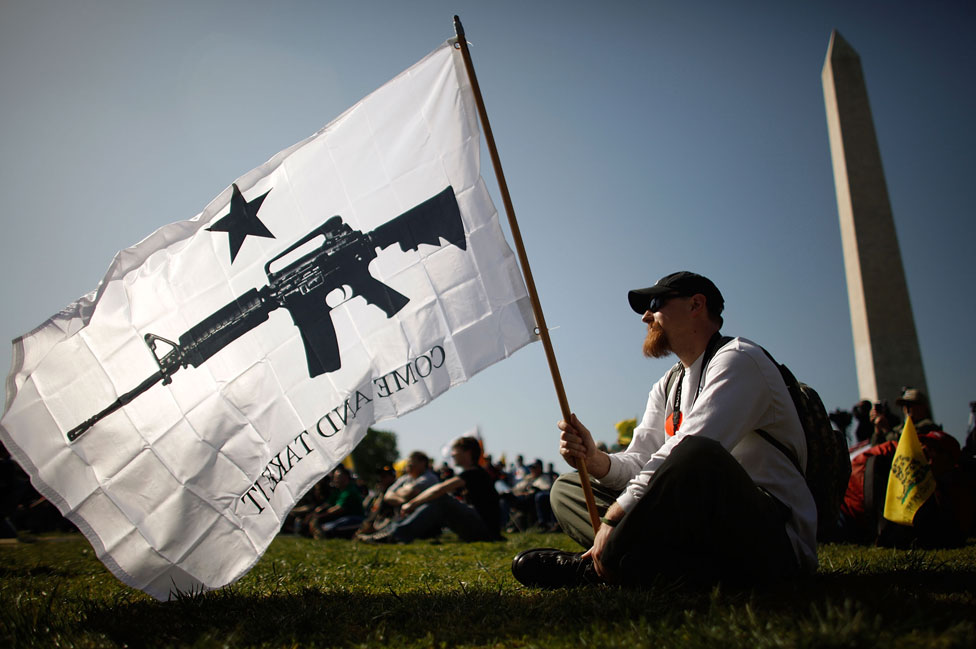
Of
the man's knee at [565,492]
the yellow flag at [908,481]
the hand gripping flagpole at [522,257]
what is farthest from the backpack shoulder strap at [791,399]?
the yellow flag at [908,481]

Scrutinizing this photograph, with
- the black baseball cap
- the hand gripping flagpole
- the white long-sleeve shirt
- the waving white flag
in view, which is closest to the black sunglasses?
the black baseball cap

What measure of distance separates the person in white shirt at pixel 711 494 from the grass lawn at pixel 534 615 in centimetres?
13

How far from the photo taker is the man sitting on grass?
27.6 feet

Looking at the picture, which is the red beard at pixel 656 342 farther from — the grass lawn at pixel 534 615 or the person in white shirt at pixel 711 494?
the grass lawn at pixel 534 615

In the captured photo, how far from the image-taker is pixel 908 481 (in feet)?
15.7

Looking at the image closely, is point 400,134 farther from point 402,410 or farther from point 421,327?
point 402,410

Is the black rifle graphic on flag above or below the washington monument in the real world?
above

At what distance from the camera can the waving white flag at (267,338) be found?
132 inches

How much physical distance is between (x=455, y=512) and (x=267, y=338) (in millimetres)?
5461

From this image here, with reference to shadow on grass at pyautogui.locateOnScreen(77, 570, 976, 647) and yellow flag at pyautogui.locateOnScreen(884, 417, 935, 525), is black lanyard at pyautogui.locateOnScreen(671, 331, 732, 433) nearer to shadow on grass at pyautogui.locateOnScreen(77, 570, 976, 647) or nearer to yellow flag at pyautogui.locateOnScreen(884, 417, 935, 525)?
shadow on grass at pyautogui.locateOnScreen(77, 570, 976, 647)

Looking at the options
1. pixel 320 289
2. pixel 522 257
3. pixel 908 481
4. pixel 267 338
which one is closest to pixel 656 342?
pixel 522 257

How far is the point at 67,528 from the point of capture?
57.6ft

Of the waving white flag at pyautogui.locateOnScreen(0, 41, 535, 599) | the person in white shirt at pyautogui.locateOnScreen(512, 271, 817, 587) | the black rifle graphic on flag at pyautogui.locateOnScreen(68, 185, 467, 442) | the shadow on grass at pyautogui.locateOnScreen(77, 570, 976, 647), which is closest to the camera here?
the shadow on grass at pyautogui.locateOnScreen(77, 570, 976, 647)

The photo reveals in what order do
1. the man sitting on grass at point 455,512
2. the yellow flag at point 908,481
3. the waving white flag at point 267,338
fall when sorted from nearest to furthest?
1. the waving white flag at point 267,338
2. the yellow flag at point 908,481
3. the man sitting on grass at point 455,512
